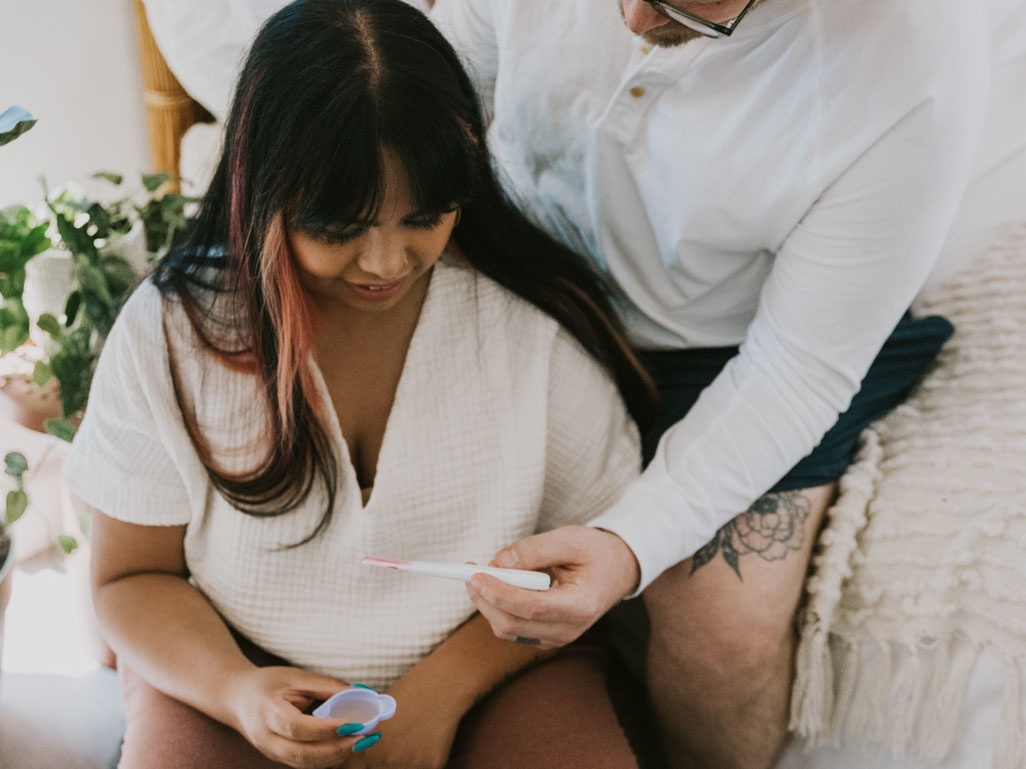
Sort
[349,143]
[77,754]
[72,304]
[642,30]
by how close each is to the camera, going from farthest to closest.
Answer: [72,304]
[77,754]
[642,30]
[349,143]

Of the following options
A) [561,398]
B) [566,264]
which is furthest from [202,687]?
[566,264]

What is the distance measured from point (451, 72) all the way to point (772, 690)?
73 centimetres

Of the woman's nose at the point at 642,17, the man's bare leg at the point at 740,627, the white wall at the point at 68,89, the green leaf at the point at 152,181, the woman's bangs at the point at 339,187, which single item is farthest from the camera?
the white wall at the point at 68,89

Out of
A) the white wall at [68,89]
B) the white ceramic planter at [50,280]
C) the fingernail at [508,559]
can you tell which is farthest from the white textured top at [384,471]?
the white wall at [68,89]

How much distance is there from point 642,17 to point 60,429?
0.80 meters

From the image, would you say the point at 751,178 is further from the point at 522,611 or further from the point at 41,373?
the point at 41,373

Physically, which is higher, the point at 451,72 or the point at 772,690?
the point at 451,72

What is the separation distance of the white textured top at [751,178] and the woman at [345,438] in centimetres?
10

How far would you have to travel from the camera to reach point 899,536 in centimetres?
97

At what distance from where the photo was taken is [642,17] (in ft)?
2.68

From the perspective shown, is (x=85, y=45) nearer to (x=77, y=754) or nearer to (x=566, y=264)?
(x=566, y=264)

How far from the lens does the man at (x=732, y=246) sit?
84 cm

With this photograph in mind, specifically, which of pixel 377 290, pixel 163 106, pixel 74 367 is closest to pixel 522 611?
pixel 377 290

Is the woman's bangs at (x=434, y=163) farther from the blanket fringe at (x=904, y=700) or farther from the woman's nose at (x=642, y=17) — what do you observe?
the blanket fringe at (x=904, y=700)
